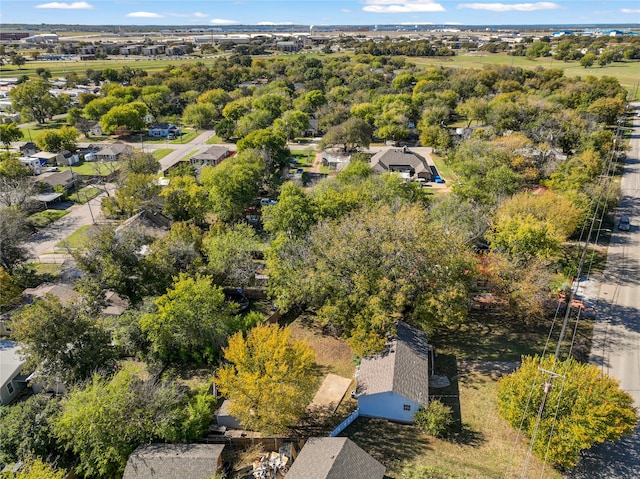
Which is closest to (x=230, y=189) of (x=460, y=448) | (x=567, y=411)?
(x=460, y=448)

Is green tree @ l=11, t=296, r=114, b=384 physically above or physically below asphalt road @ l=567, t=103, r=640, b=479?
above

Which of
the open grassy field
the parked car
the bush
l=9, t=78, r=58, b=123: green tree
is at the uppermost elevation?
the open grassy field

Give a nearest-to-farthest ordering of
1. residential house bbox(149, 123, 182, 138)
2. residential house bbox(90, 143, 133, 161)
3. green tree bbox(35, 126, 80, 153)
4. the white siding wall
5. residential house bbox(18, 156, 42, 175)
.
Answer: the white siding wall < residential house bbox(18, 156, 42, 175) < residential house bbox(90, 143, 133, 161) < green tree bbox(35, 126, 80, 153) < residential house bbox(149, 123, 182, 138)

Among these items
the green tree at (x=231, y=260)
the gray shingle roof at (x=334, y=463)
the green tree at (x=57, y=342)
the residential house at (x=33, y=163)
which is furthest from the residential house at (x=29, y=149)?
the gray shingle roof at (x=334, y=463)

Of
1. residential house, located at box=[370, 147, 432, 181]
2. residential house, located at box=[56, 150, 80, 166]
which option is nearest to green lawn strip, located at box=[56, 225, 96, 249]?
residential house, located at box=[56, 150, 80, 166]

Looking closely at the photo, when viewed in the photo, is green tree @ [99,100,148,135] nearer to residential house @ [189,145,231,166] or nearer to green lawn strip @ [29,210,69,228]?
residential house @ [189,145,231,166]

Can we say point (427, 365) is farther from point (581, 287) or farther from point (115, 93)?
point (115, 93)

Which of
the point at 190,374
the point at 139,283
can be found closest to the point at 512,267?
the point at 190,374
